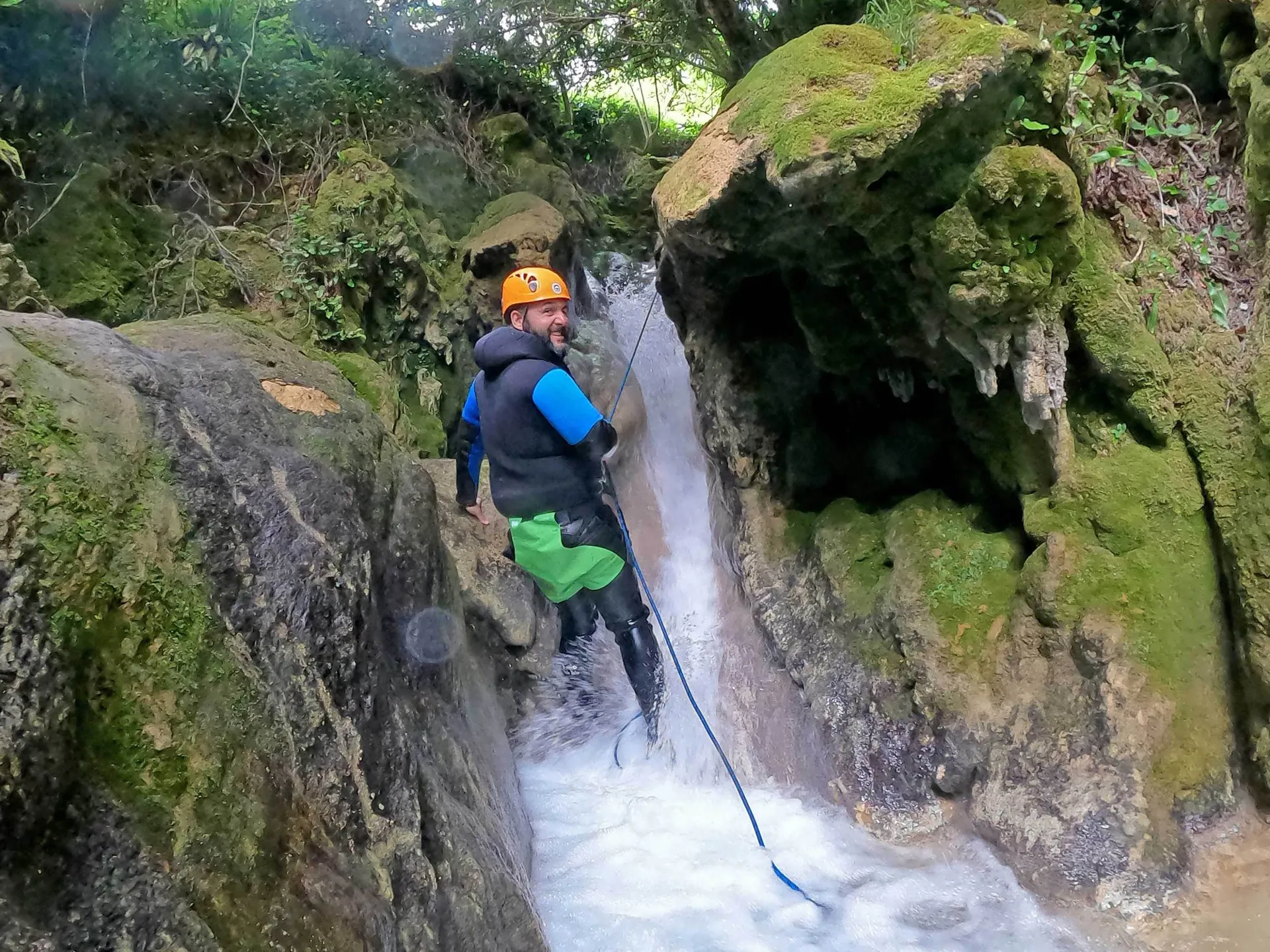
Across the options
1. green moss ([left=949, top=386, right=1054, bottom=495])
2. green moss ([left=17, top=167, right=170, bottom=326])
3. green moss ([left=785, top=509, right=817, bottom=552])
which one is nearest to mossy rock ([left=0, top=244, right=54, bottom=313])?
green moss ([left=17, top=167, right=170, bottom=326])

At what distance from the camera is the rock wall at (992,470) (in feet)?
11.1

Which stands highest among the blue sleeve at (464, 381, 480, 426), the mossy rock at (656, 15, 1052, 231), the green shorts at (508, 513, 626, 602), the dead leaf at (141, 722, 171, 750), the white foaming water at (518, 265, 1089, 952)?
the mossy rock at (656, 15, 1052, 231)

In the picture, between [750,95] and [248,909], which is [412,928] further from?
[750,95]

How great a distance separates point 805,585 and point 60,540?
4.22m

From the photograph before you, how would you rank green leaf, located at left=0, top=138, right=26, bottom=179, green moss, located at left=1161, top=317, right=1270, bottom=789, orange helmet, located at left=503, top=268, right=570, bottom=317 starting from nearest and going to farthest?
1. green moss, located at left=1161, top=317, right=1270, bottom=789
2. green leaf, located at left=0, top=138, right=26, bottom=179
3. orange helmet, located at left=503, top=268, right=570, bottom=317

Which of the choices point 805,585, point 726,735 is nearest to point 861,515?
point 805,585

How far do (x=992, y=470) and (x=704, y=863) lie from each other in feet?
8.81

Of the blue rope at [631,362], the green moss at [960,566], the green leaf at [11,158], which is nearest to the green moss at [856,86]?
the green moss at [960,566]

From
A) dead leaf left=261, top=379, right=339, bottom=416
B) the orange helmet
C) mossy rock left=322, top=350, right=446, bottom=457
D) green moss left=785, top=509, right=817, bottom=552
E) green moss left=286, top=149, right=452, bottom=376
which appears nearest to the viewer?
dead leaf left=261, top=379, right=339, bottom=416

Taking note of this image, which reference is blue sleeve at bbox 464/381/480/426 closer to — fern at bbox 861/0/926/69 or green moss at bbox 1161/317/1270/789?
fern at bbox 861/0/926/69

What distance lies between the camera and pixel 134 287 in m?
5.29

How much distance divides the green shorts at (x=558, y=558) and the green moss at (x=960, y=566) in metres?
1.73

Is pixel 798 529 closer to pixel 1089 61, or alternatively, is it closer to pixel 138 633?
pixel 1089 61

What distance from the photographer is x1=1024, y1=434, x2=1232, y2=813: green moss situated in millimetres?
3348
